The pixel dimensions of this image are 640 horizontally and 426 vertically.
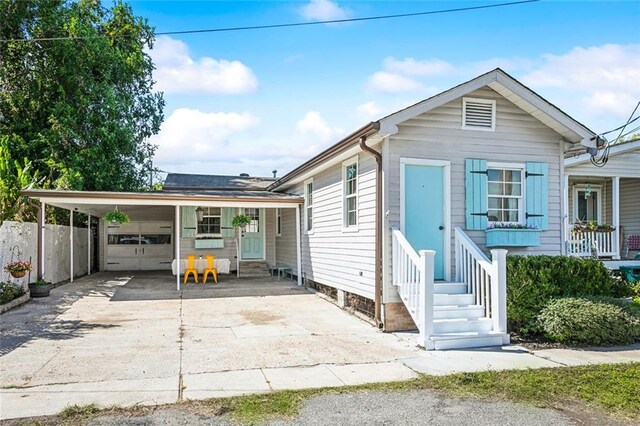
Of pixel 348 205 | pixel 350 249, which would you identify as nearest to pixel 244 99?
pixel 348 205

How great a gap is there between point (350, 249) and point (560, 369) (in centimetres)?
473

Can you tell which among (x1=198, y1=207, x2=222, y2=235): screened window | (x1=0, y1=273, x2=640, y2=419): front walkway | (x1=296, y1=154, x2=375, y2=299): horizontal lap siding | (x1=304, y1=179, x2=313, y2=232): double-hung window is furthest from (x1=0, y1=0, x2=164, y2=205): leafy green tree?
(x1=296, y1=154, x2=375, y2=299): horizontal lap siding

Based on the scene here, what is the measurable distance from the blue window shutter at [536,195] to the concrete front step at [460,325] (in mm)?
2673

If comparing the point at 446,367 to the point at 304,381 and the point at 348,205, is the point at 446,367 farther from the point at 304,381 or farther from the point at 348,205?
the point at 348,205

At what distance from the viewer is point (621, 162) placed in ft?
45.6

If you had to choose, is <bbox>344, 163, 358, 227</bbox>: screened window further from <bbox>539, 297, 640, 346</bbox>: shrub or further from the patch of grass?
the patch of grass

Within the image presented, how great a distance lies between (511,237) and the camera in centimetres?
859

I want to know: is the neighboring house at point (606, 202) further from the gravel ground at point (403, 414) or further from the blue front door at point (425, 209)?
the gravel ground at point (403, 414)

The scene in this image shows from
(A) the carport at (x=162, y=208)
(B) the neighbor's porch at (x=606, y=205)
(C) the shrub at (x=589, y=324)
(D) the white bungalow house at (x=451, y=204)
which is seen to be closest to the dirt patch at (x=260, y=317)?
(D) the white bungalow house at (x=451, y=204)

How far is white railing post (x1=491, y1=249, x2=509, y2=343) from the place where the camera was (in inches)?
279

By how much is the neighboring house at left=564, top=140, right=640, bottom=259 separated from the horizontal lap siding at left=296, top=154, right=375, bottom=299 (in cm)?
651

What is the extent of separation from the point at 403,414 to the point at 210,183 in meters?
19.1

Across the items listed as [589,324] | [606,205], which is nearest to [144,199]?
[589,324]

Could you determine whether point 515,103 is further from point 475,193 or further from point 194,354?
point 194,354
